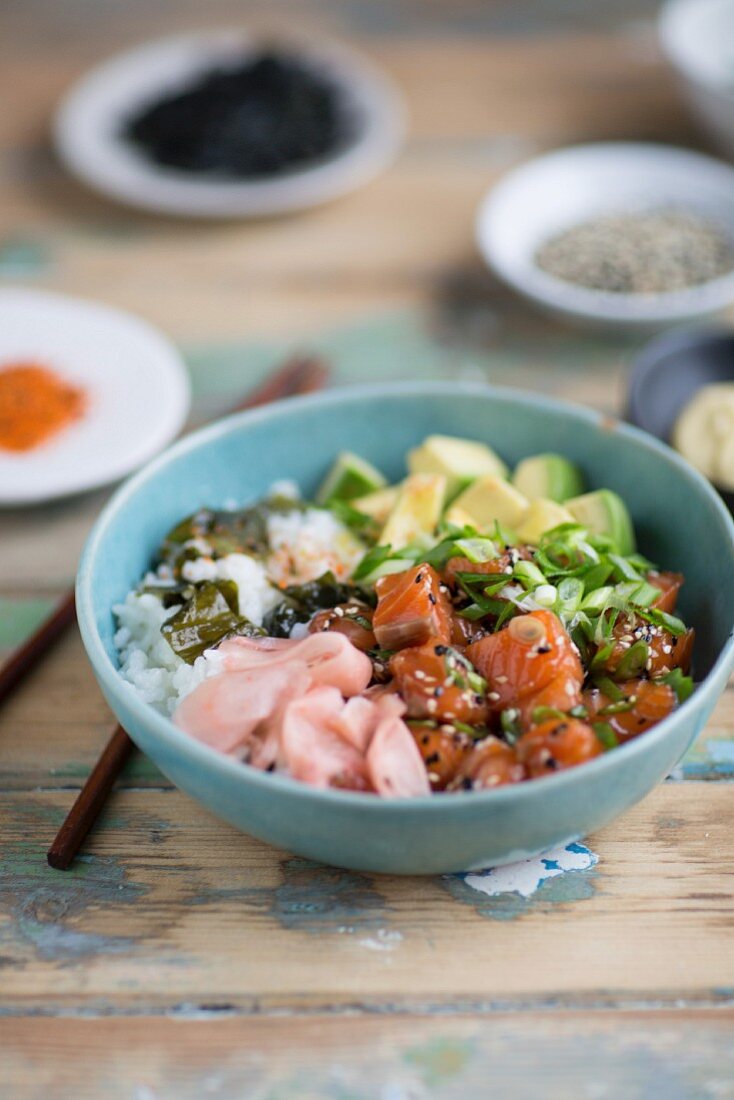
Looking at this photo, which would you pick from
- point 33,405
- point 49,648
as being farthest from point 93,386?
point 49,648

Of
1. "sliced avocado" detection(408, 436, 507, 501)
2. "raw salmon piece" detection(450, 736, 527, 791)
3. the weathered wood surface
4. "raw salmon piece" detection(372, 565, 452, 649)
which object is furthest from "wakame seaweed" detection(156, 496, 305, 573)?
the weathered wood surface

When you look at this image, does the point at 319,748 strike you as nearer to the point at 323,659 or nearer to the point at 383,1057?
the point at 323,659

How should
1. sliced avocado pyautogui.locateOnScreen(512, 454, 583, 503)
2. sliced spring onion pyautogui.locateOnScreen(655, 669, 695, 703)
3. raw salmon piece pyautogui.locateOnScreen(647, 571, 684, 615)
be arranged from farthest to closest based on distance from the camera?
sliced avocado pyautogui.locateOnScreen(512, 454, 583, 503) → raw salmon piece pyautogui.locateOnScreen(647, 571, 684, 615) → sliced spring onion pyautogui.locateOnScreen(655, 669, 695, 703)

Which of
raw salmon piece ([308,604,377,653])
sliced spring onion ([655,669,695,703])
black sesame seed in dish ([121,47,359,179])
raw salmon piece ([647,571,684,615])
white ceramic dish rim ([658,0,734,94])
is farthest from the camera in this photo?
black sesame seed in dish ([121,47,359,179])

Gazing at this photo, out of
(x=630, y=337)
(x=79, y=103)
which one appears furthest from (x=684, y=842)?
(x=79, y=103)

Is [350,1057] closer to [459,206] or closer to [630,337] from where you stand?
[630,337]

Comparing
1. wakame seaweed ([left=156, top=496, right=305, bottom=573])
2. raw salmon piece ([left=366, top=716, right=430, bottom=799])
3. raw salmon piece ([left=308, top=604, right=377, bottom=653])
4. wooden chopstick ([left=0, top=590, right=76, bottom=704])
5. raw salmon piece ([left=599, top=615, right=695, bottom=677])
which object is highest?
raw salmon piece ([left=599, top=615, right=695, bottom=677])

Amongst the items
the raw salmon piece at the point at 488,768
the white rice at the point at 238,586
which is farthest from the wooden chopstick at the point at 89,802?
the raw salmon piece at the point at 488,768

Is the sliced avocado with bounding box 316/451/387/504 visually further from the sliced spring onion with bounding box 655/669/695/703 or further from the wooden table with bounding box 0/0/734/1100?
the sliced spring onion with bounding box 655/669/695/703
